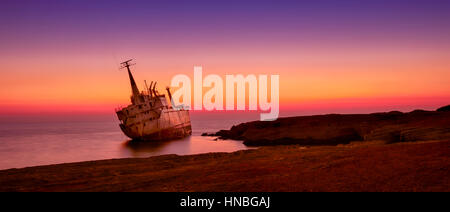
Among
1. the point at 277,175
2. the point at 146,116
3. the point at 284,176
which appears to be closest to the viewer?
the point at 284,176

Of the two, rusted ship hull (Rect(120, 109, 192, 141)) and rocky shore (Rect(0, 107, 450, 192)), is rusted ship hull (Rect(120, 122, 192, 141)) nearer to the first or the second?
rusted ship hull (Rect(120, 109, 192, 141))

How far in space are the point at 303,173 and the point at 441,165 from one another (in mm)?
4114

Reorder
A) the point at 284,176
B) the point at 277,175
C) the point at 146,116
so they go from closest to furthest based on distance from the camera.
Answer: the point at 284,176 < the point at 277,175 < the point at 146,116

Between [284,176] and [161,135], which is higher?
[284,176]

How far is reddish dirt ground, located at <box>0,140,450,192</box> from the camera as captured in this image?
1020 centimetres

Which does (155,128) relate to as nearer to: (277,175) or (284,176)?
(277,175)

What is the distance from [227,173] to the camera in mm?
13328

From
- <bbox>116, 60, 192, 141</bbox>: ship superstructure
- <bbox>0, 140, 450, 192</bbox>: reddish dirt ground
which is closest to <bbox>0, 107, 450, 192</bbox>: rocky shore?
<bbox>0, 140, 450, 192</bbox>: reddish dirt ground

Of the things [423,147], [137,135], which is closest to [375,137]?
[423,147]

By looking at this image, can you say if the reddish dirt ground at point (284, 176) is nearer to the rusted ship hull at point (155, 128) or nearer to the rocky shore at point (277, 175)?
the rocky shore at point (277, 175)

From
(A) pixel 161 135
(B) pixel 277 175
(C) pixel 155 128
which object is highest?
(C) pixel 155 128

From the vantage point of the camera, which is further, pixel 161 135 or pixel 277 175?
pixel 161 135

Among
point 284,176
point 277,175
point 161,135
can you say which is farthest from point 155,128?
point 284,176

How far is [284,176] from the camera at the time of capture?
11938mm
